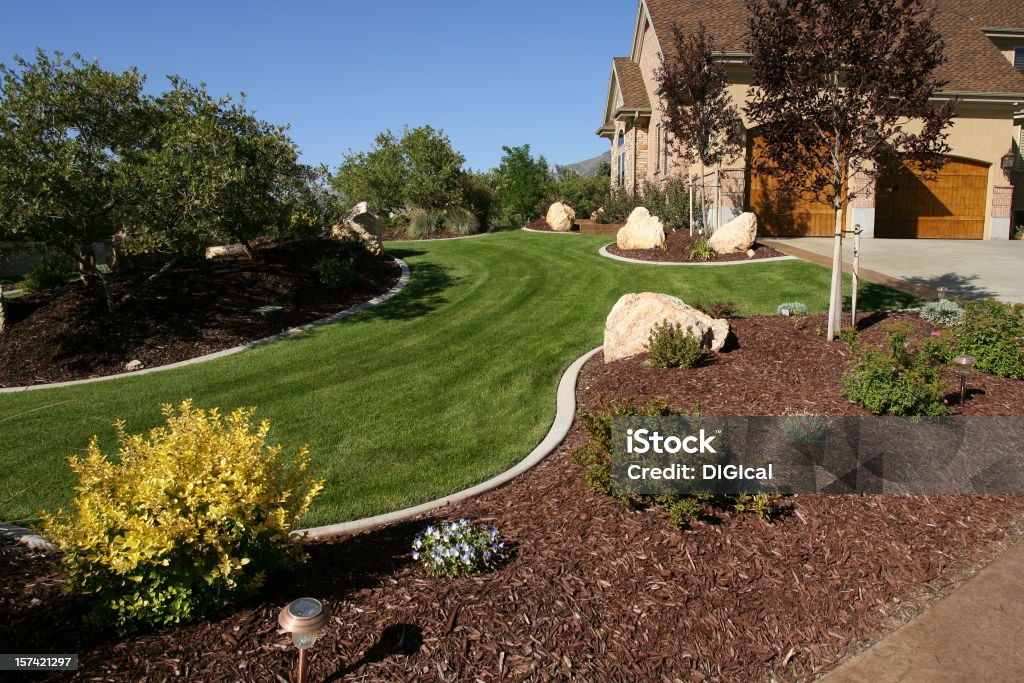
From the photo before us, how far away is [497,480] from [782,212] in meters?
17.7

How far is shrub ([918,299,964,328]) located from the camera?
32.4ft

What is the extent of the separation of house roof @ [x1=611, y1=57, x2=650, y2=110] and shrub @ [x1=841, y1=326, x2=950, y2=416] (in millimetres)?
21124

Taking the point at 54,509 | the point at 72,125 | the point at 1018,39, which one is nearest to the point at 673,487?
the point at 54,509

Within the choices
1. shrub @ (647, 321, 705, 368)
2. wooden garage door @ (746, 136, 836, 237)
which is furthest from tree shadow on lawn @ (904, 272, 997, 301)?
shrub @ (647, 321, 705, 368)

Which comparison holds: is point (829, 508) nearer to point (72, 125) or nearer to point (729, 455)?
point (729, 455)

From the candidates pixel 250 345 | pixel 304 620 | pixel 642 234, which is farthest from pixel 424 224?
pixel 304 620

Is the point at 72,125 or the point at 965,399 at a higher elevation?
the point at 72,125

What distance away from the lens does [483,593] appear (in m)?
4.72

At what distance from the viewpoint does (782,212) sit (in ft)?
69.3

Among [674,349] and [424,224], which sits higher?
[424,224]

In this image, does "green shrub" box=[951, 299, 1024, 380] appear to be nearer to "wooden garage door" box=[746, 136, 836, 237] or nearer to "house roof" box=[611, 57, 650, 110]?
"wooden garage door" box=[746, 136, 836, 237]

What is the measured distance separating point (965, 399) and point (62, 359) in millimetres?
13111

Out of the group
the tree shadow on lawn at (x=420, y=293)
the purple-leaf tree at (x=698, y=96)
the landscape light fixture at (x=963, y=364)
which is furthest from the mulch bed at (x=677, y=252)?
the landscape light fixture at (x=963, y=364)

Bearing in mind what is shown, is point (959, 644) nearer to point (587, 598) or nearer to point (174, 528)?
point (587, 598)
